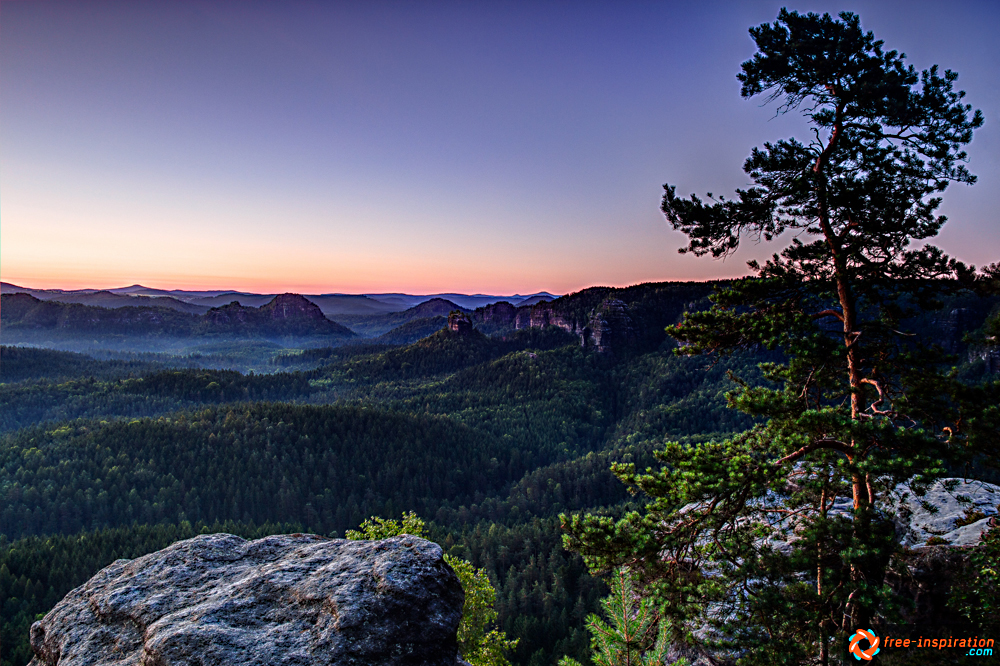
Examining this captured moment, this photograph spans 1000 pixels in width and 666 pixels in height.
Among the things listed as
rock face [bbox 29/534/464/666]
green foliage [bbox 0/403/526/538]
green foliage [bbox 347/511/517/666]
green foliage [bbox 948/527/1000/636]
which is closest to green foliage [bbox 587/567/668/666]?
rock face [bbox 29/534/464/666]

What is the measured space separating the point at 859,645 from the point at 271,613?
11307 mm

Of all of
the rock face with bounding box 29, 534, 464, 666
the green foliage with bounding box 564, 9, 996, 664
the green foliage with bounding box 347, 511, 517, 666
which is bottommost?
the green foliage with bounding box 347, 511, 517, 666

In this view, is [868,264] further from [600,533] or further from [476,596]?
[476,596]

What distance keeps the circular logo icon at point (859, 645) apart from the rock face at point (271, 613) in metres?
7.79

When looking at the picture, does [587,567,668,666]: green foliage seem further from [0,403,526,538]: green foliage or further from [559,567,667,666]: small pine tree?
[0,403,526,538]: green foliage

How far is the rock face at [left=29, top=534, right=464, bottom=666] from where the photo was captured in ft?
22.6

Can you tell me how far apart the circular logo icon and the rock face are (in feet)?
25.6

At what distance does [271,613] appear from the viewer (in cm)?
776

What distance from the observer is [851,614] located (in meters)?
8.78

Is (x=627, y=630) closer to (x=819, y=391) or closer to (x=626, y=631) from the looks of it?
(x=626, y=631)

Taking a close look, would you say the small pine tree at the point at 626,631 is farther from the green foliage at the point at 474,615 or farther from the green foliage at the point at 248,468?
the green foliage at the point at 248,468

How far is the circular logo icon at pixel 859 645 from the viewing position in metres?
8.55

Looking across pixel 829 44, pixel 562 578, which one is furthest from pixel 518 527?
pixel 829 44

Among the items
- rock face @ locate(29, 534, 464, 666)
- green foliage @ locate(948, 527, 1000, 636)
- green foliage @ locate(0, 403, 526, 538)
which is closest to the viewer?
rock face @ locate(29, 534, 464, 666)
